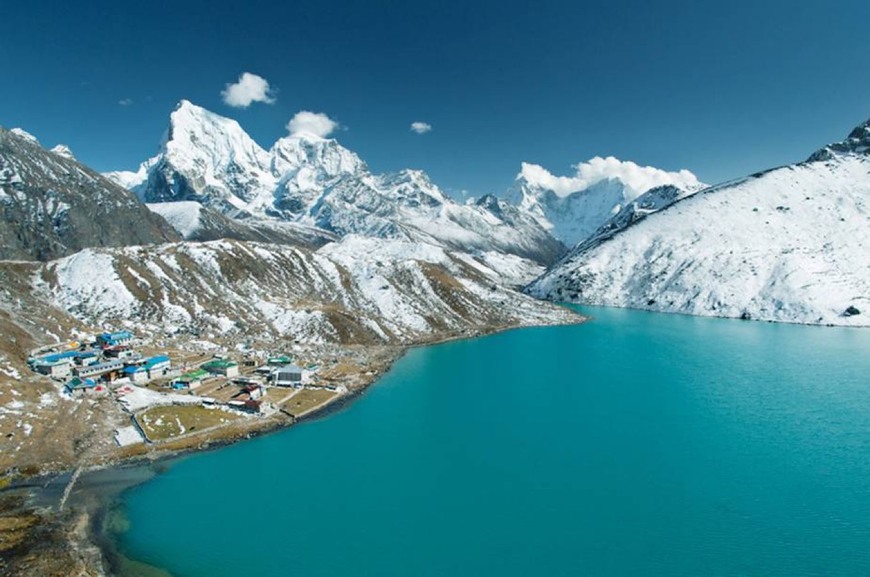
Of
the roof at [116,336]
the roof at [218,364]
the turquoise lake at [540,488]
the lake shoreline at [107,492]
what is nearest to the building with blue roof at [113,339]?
the roof at [116,336]

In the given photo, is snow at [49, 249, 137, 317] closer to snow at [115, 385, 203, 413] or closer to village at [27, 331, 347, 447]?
village at [27, 331, 347, 447]

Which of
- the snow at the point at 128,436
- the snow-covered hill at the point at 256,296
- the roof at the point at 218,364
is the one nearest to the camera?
the snow at the point at 128,436

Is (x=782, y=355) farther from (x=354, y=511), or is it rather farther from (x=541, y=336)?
(x=354, y=511)

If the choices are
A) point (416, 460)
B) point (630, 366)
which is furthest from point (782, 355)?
point (416, 460)

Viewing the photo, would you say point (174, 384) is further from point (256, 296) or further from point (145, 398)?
point (256, 296)

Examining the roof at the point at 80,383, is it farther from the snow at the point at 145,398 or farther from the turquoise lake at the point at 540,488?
the turquoise lake at the point at 540,488
